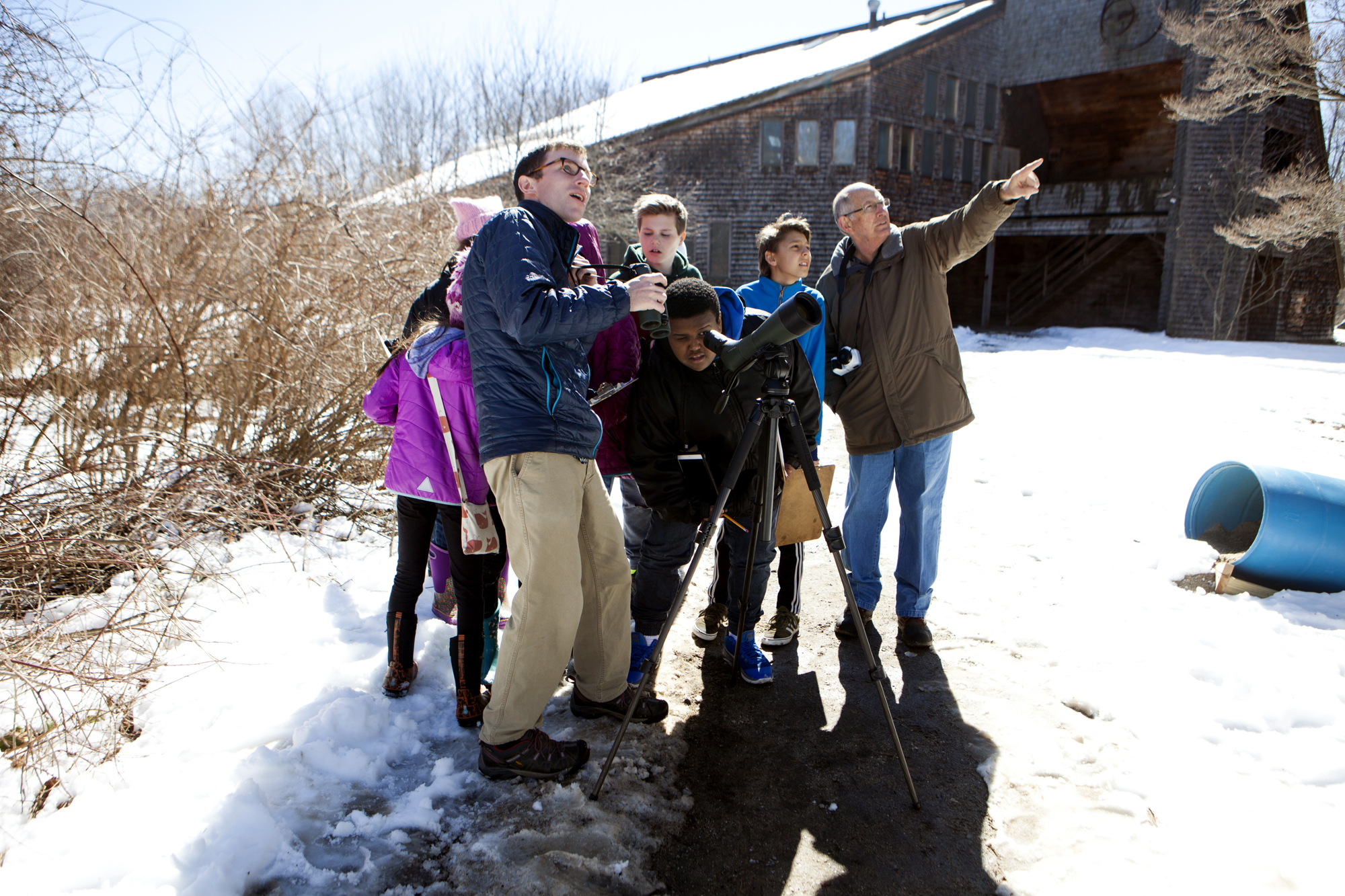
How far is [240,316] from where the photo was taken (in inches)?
175

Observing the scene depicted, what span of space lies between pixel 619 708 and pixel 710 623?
A: 86 cm

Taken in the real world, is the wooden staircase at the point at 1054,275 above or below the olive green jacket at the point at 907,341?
above

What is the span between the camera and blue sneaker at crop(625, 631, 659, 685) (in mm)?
3150

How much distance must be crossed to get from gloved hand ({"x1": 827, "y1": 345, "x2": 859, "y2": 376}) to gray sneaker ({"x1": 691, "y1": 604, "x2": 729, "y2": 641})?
4.01ft

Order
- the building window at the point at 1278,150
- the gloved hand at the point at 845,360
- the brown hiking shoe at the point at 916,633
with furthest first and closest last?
the building window at the point at 1278,150 < the brown hiking shoe at the point at 916,633 < the gloved hand at the point at 845,360

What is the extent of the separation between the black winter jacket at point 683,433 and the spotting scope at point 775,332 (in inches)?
15.1

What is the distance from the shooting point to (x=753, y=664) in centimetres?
318

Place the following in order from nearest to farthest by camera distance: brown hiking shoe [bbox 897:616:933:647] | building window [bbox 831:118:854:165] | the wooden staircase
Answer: brown hiking shoe [bbox 897:616:933:647] < building window [bbox 831:118:854:165] < the wooden staircase

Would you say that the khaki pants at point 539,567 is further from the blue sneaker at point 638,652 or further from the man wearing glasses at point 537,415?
the blue sneaker at point 638,652

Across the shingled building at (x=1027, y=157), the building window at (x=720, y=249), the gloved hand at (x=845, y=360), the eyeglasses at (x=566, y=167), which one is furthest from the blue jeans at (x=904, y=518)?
the building window at (x=720, y=249)

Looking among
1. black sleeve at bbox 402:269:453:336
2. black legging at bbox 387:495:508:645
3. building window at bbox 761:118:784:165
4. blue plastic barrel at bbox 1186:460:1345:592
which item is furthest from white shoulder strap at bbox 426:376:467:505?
building window at bbox 761:118:784:165

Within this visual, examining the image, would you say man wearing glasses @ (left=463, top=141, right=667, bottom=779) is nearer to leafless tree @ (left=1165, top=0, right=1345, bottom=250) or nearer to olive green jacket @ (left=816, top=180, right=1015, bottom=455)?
olive green jacket @ (left=816, top=180, right=1015, bottom=455)

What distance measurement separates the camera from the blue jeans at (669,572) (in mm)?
3070

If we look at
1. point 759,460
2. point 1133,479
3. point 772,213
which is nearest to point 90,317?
point 759,460
